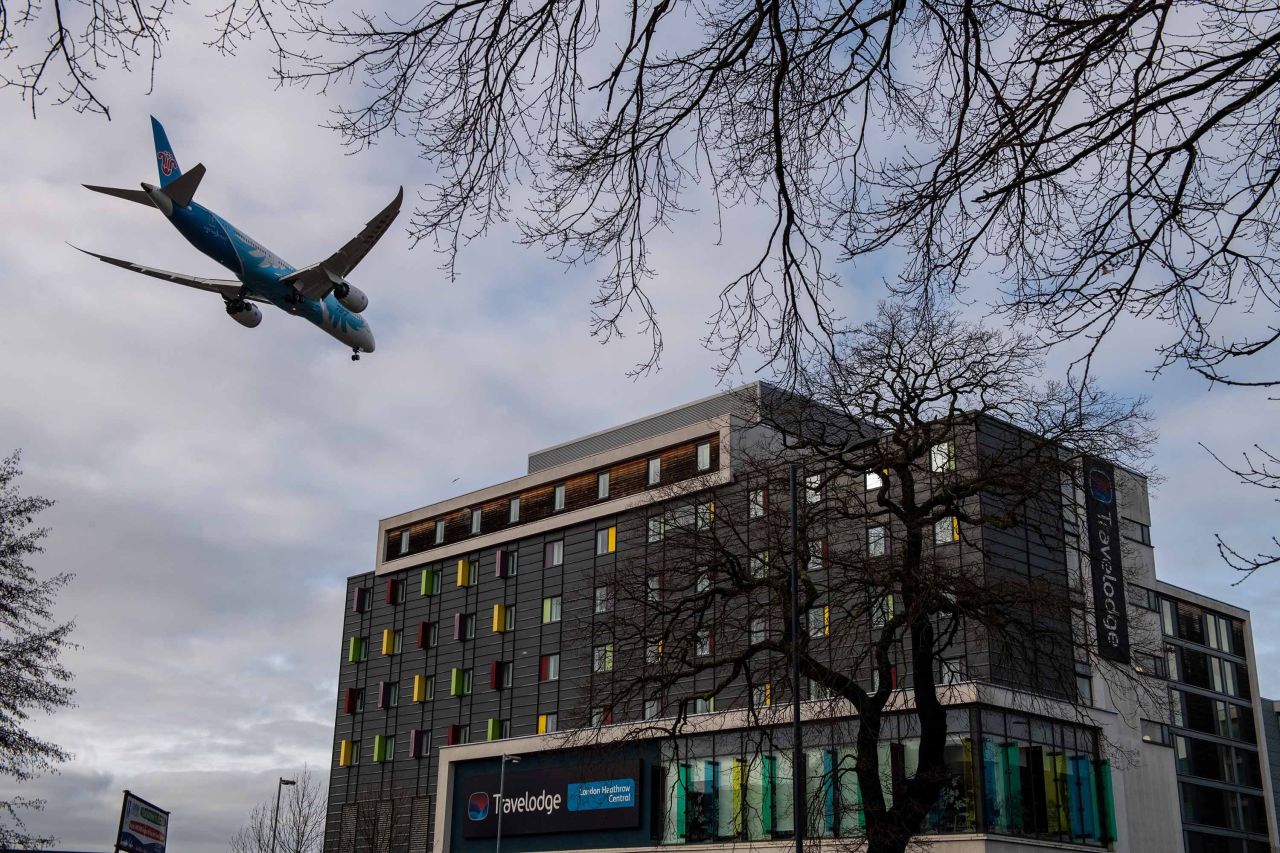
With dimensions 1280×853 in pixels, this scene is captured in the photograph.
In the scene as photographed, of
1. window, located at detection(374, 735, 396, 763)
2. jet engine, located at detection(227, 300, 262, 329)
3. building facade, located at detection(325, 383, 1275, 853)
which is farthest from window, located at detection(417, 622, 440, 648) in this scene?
jet engine, located at detection(227, 300, 262, 329)

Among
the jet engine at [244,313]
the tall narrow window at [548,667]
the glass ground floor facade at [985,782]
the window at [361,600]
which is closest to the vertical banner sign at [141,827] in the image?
the jet engine at [244,313]

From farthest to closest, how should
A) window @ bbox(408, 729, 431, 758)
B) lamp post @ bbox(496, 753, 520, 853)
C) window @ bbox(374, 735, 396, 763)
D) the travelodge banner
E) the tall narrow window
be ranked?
window @ bbox(374, 735, 396, 763) → window @ bbox(408, 729, 431, 758) → the tall narrow window → lamp post @ bbox(496, 753, 520, 853) → the travelodge banner

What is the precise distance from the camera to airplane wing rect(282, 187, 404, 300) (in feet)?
101

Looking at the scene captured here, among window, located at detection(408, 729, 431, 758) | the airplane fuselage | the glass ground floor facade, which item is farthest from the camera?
window, located at detection(408, 729, 431, 758)

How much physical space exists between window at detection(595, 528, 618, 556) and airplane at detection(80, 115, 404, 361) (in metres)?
28.1

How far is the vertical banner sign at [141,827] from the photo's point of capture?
3259 centimetres

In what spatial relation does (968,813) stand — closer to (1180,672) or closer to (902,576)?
(902,576)

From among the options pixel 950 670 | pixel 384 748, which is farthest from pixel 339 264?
pixel 384 748

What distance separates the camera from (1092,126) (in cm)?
764

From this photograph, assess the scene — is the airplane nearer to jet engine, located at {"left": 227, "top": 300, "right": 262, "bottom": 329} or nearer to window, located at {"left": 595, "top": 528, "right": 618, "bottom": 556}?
jet engine, located at {"left": 227, "top": 300, "right": 262, "bottom": 329}

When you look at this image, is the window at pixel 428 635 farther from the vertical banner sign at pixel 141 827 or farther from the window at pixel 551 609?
the vertical banner sign at pixel 141 827

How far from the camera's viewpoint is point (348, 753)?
7156 centimetres

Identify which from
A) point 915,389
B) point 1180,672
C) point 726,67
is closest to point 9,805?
point 915,389

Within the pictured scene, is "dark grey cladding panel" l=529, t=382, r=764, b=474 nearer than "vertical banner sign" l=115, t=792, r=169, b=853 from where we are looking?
No
